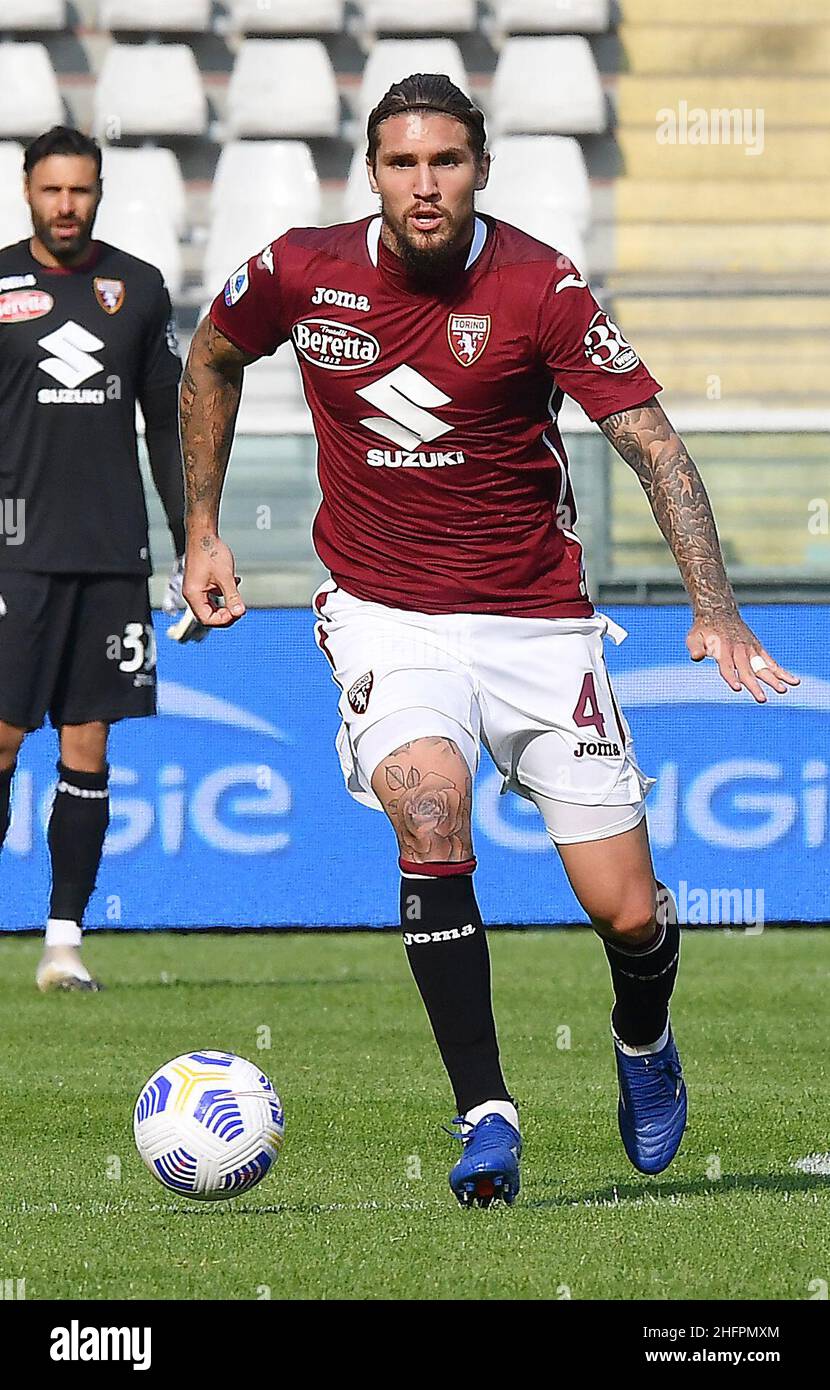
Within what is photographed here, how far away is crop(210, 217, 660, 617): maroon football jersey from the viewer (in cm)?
418

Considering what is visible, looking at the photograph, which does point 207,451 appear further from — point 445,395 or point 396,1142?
point 396,1142

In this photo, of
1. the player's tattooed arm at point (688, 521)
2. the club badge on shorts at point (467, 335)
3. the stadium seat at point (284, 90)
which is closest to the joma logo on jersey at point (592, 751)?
the player's tattooed arm at point (688, 521)

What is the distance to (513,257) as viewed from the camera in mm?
4234

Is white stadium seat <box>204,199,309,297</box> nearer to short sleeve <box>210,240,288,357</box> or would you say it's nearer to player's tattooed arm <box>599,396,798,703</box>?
short sleeve <box>210,240,288,357</box>

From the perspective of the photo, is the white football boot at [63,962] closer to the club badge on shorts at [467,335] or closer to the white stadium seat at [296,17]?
the club badge on shorts at [467,335]

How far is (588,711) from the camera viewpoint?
4285 millimetres

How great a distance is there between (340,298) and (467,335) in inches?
10.1

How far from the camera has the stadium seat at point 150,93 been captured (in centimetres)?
1370

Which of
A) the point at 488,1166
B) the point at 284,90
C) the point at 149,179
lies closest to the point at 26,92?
the point at 149,179

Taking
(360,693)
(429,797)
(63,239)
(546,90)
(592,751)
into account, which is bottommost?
(429,797)

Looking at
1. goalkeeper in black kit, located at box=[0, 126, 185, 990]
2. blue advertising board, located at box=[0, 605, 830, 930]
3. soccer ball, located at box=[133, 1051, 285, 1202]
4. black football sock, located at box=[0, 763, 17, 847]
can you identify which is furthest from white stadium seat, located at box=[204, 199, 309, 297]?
soccer ball, located at box=[133, 1051, 285, 1202]

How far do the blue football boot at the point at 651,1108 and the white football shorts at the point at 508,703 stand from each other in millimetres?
504

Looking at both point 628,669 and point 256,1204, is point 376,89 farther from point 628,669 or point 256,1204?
point 256,1204

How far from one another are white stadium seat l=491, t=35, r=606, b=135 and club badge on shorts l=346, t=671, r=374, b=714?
10079mm
